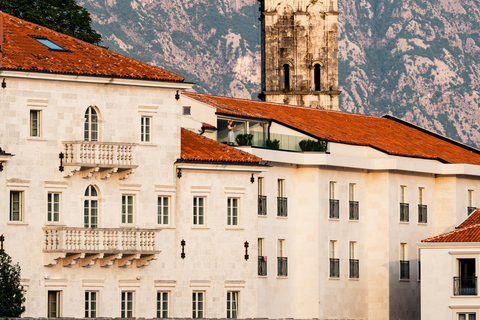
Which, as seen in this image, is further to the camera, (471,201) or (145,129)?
(471,201)

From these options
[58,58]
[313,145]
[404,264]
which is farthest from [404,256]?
[58,58]

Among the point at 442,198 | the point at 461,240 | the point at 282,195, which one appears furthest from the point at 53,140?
the point at 442,198

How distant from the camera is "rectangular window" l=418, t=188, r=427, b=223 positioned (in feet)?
326

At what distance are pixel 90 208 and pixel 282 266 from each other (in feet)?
56.3

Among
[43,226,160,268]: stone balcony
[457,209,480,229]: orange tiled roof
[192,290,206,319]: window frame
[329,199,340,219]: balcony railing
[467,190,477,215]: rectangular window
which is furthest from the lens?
[467,190,477,215]: rectangular window

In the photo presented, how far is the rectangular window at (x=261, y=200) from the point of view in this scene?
85.6 m

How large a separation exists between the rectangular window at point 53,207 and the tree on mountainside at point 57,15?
82.7 feet

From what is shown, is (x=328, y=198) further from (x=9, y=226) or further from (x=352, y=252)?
(x=9, y=226)

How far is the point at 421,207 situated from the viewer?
326 feet

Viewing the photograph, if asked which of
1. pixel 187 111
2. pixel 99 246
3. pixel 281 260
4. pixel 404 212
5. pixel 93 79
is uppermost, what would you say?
pixel 93 79

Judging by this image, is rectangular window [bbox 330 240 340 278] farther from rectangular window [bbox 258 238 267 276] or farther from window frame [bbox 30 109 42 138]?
window frame [bbox 30 109 42 138]

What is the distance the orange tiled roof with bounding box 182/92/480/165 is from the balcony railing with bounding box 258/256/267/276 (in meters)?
8.46

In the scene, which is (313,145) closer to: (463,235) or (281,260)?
(281,260)

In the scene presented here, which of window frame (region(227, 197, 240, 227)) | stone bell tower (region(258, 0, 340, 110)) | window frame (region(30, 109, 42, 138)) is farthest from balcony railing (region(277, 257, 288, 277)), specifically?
stone bell tower (region(258, 0, 340, 110))
